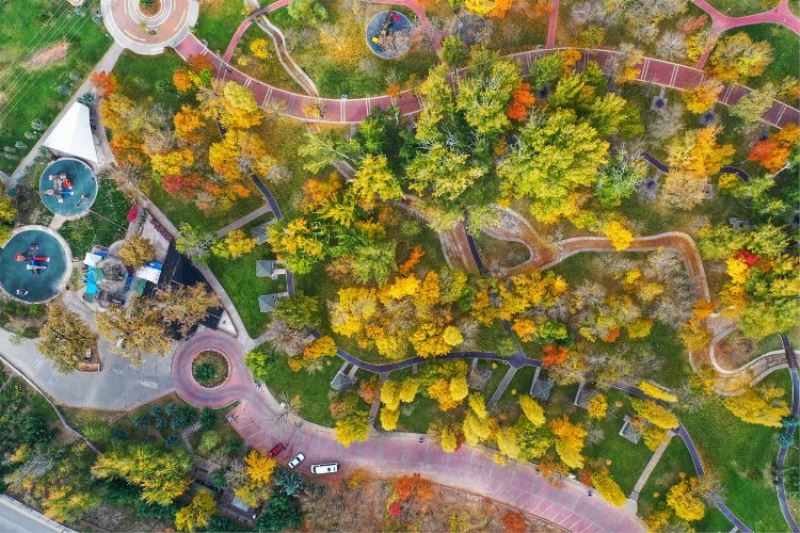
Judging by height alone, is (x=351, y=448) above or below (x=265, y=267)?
below

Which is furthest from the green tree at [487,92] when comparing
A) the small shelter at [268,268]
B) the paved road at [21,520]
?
the paved road at [21,520]

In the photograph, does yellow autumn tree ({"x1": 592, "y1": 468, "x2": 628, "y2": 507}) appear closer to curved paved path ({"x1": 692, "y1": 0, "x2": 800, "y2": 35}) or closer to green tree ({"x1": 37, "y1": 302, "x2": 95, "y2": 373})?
curved paved path ({"x1": 692, "y1": 0, "x2": 800, "y2": 35})

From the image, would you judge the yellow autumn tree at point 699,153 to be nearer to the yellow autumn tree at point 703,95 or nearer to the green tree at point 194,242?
the yellow autumn tree at point 703,95

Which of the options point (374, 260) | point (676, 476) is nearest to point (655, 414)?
point (676, 476)

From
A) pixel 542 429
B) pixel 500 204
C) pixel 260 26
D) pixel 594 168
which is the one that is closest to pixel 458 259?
pixel 500 204

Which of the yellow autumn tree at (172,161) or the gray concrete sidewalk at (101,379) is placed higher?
the yellow autumn tree at (172,161)

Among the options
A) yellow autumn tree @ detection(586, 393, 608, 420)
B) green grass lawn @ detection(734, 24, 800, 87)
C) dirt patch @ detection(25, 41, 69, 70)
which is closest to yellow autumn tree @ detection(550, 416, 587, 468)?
yellow autumn tree @ detection(586, 393, 608, 420)

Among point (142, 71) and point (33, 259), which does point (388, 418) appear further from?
point (142, 71)

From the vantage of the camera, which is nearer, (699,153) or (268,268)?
(699,153)
